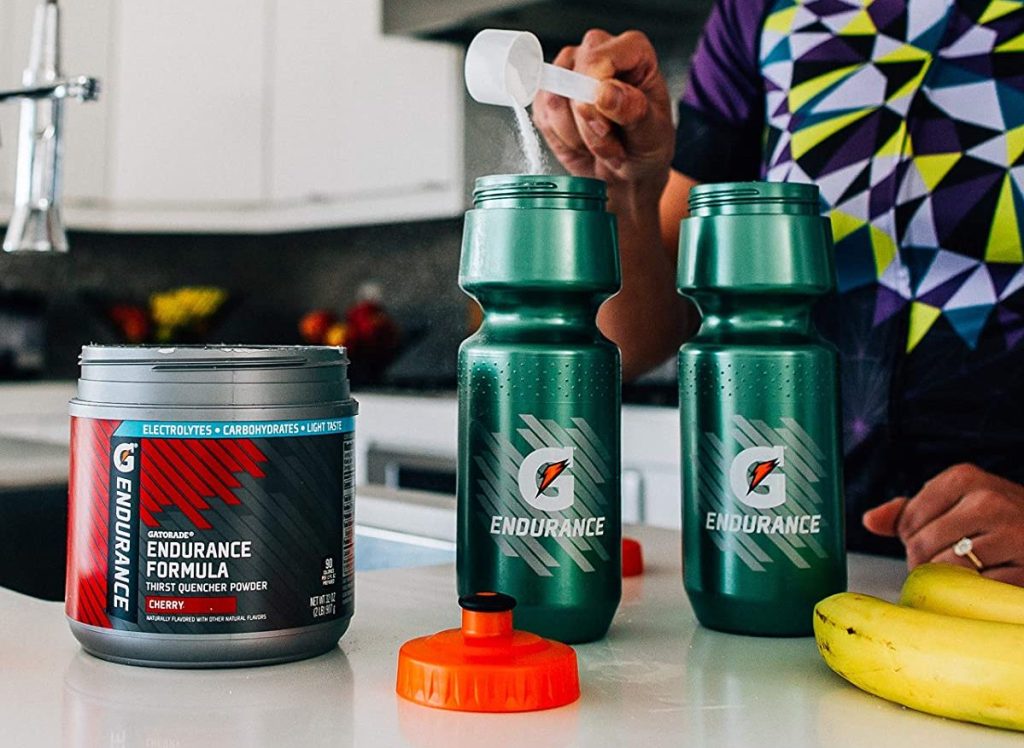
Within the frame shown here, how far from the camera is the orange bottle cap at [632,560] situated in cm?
85

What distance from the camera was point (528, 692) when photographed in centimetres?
52

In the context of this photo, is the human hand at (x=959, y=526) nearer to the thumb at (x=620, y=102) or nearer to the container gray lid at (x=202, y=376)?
the thumb at (x=620, y=102)

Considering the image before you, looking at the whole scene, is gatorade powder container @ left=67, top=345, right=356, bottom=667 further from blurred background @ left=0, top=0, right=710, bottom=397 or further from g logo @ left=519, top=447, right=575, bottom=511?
blurred background @ left=0, top=0, right=710, bottom=397

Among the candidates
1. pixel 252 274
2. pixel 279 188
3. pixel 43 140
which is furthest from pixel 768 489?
pixel 252 274

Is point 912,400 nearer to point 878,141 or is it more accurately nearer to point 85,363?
point 878,141

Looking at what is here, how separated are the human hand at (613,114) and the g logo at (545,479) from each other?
0.77 ft

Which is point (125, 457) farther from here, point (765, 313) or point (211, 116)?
point (211, 116)

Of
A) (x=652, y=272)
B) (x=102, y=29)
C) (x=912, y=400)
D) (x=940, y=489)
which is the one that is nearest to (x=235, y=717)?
(x=940, y=489)

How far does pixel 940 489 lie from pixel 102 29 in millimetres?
3233

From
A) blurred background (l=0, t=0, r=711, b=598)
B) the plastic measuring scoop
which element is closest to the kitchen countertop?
the plastic measuring scoop

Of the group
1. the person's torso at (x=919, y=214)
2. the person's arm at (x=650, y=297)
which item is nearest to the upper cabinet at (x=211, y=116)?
the person's arm at (x=650, y=297)

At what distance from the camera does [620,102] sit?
740 millimetres

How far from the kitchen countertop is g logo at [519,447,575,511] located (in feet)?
0.26

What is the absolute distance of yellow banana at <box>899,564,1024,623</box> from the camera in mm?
597
